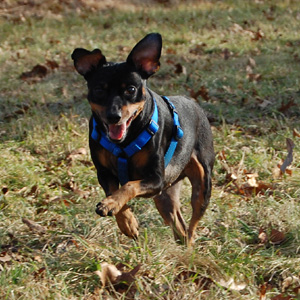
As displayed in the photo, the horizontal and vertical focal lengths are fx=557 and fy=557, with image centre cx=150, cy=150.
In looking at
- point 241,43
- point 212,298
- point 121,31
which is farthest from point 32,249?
point 121,31

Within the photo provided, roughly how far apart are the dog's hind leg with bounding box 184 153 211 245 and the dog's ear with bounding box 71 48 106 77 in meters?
1.13

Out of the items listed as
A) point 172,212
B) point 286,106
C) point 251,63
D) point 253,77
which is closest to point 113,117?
point 172,212

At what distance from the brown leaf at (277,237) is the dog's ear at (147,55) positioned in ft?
5.22

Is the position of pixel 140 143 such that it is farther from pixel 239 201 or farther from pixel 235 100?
pixel 235 100

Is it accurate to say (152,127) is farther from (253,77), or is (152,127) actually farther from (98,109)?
(253,77)

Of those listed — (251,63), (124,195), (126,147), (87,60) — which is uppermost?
(87,60)

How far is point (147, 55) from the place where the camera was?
379cm

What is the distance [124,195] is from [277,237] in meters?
1.51

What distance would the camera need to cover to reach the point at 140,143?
12.0ft

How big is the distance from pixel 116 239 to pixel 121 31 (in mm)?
8239

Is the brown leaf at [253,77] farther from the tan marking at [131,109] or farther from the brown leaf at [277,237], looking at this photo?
the tan marking at [131,109]

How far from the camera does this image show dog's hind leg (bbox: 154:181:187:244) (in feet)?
14.1

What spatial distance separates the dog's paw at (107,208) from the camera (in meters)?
3.19

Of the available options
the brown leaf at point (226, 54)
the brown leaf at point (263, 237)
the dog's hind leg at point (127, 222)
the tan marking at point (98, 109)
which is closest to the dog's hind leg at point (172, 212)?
the dog's hind leg at point (127, 222)
